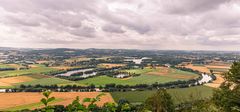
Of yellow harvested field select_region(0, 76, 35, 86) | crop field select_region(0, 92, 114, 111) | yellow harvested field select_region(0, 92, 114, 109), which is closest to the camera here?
crop field select_region(0, 92, 114, 111)

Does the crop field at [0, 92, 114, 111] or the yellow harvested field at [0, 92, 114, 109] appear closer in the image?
the crop field at [0, 92, 114, 111]

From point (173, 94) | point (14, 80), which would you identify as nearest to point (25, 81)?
point (14, 80)

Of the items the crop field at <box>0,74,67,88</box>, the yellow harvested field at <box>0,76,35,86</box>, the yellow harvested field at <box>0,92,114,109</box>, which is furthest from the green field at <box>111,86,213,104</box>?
the yellow harvested field at <box>0,76,35,86</box>

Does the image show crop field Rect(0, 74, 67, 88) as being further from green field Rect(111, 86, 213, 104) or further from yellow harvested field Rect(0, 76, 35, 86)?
green field Rect(111, 86, 213, 104)

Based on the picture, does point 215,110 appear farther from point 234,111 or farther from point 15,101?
point 15,101

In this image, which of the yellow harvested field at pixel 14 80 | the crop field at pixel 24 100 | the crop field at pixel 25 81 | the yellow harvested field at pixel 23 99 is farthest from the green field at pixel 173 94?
the yellow harvested field at pixel 14 80

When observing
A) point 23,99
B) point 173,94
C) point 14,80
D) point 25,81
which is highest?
point 173,94

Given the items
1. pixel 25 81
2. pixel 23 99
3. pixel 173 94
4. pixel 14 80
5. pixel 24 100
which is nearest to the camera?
pixel 24 100

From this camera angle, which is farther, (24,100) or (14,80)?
(14,80)

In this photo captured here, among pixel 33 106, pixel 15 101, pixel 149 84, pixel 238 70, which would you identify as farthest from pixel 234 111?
pixel 149 84

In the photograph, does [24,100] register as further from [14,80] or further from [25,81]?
[14,80]

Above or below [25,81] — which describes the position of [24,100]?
below
